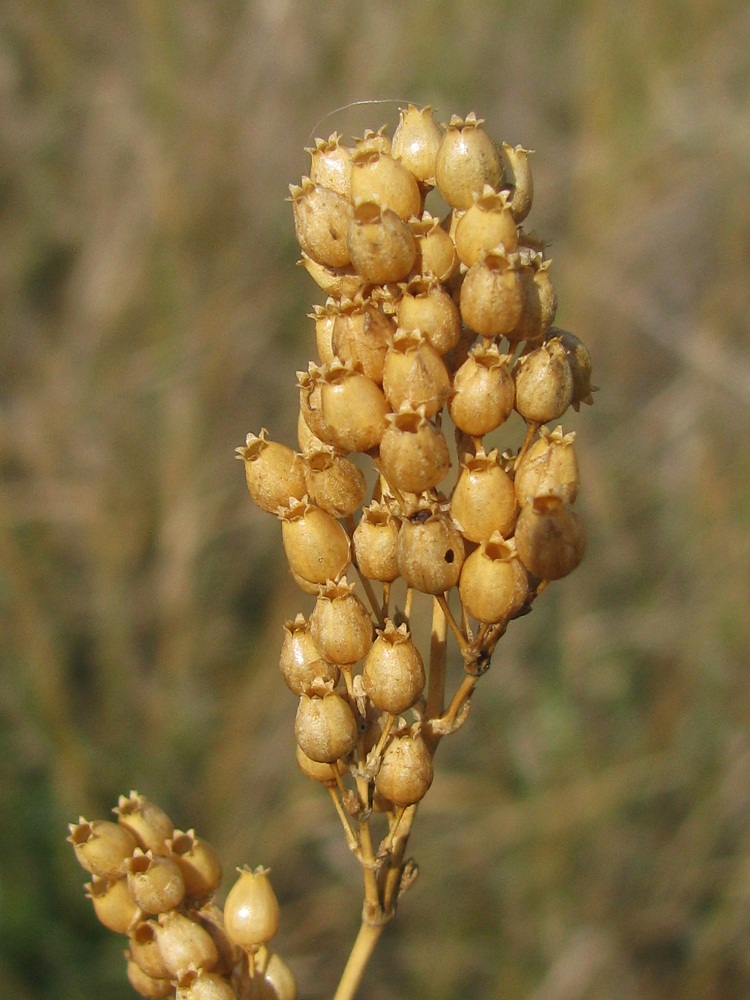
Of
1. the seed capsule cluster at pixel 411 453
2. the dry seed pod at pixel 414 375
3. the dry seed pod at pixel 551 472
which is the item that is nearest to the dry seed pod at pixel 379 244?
the seed capsule cluster at pixel 411 453

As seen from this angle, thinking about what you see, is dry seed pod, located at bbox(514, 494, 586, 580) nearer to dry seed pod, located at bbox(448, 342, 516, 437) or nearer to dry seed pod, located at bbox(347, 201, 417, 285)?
dry seed pod, located at bbox(448, 342, 516, 437)

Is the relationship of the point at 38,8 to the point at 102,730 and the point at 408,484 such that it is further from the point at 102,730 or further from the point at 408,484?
the point at 408,484

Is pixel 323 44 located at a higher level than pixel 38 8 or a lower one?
lower

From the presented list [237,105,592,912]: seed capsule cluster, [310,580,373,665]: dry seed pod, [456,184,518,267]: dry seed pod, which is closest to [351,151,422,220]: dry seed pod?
[237,105,592,912]: seed capsule cluster

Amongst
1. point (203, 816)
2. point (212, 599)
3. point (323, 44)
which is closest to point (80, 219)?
point (323, 44)

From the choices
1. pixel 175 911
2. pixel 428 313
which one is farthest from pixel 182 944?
pixel 428 313

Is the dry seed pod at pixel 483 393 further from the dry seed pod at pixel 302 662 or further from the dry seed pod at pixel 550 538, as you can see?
the dry seed pod at pixel 302 662

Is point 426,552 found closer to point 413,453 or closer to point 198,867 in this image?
point 413,453
